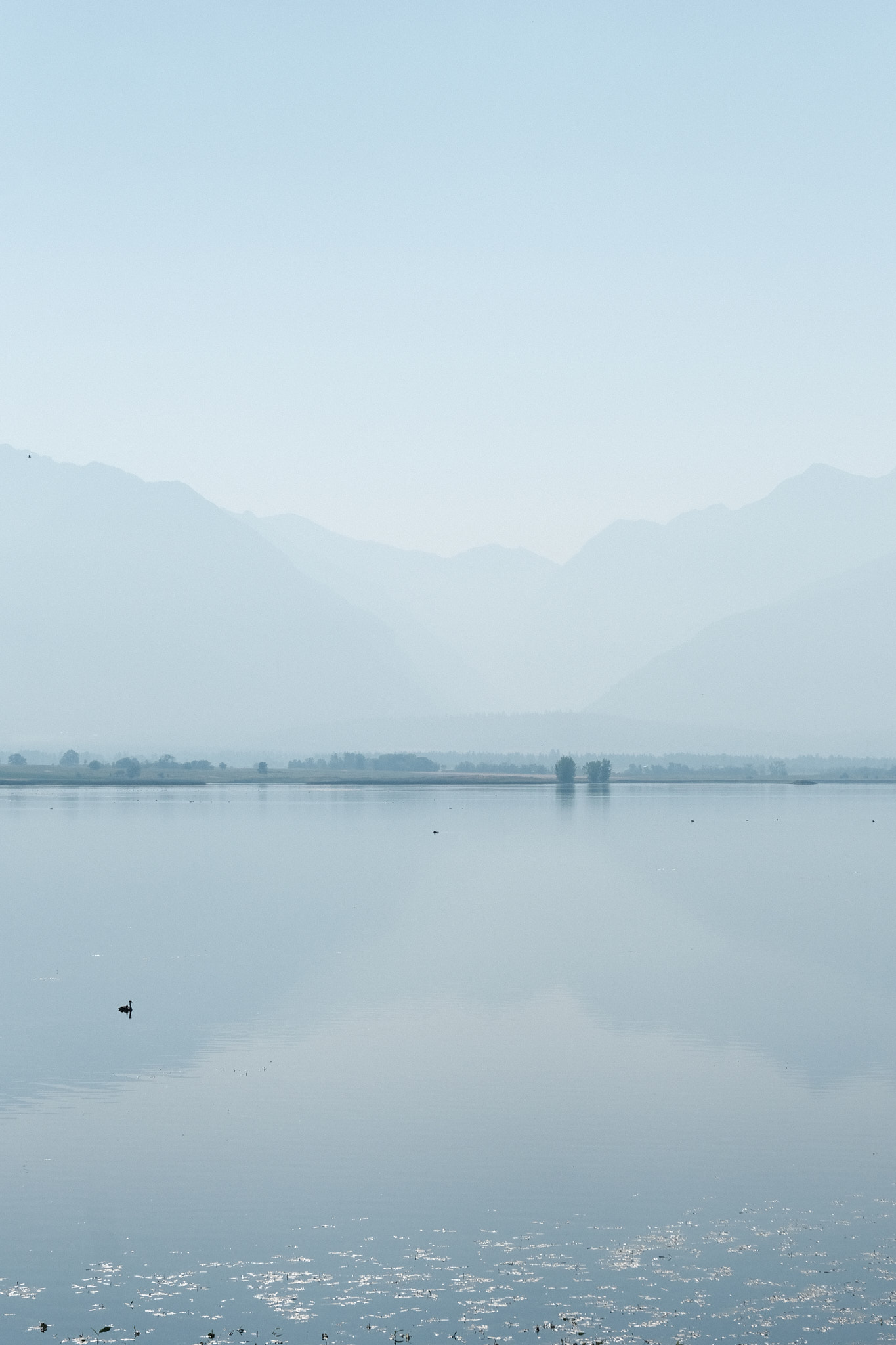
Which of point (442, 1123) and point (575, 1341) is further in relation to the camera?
point (442, 1123)

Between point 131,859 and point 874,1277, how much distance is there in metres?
100

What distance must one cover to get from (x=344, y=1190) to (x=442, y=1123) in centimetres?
582

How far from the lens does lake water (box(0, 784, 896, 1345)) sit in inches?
933

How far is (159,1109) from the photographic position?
35781 millimetres

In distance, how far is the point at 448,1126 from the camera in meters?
34.5

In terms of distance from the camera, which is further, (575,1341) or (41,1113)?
(41,1113)

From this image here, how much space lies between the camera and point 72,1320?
2272 centimetres

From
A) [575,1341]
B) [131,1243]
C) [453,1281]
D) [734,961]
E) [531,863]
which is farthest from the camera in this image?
[531,863]

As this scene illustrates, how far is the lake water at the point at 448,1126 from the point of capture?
23.7m

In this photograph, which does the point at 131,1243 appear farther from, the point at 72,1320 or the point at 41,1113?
the point at 41,1113

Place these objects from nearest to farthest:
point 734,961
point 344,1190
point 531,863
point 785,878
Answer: point 344,1190 → point 734,961 → point 785,878 → point 531,863

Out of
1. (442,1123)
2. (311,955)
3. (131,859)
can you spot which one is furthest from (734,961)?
(131,859)

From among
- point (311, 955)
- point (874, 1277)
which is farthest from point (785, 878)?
point (874, 1277)

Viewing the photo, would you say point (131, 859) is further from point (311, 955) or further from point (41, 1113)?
point (41, 1113)
